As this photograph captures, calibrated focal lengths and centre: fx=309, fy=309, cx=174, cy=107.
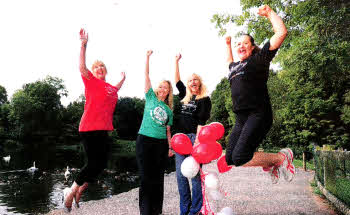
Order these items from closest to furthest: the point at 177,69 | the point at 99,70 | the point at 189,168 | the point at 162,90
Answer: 1. the point at 189,168
2. the point at 162,90
3. the point at 99,70
4. the point at 177,69

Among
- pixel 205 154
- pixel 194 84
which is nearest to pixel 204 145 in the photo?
pixel 205 154

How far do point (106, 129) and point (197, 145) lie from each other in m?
1.36

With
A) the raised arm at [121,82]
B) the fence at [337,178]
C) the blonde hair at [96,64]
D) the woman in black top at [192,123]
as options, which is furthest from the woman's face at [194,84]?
the fence at [337,178]

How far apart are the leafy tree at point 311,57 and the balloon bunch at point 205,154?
14.5 ft

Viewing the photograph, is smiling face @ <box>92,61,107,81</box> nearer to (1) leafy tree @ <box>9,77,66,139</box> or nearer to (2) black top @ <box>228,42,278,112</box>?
(2) black top @ <box>228,42,278,112</box>

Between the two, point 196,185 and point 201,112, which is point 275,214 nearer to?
point 196,185

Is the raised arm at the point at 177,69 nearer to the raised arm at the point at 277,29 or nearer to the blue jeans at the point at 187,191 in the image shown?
the blue jeans at the point at 187,191

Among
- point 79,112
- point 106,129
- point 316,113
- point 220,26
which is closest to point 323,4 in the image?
point 220,26

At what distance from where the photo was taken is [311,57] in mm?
7527

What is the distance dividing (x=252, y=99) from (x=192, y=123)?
1.44 metres

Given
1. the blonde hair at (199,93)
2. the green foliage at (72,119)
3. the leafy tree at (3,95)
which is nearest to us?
the blonde hair at (199,93)

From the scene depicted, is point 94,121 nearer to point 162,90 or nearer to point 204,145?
point 162,90

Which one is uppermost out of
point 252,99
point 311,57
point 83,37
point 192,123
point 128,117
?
point 128,117

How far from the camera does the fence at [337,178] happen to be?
569cm
